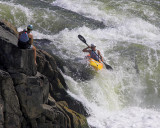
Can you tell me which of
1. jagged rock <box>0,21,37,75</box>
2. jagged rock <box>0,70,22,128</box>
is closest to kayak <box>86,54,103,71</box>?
jagged rock <box>0,21,37,75</box>

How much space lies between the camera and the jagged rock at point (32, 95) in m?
6.12

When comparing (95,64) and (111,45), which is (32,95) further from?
(111,45)

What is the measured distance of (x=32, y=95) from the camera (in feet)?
20.4

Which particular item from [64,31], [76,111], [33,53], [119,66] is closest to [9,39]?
[33,53]

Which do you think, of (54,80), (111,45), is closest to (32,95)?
(54,80)

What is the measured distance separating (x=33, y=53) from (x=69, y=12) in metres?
11.0

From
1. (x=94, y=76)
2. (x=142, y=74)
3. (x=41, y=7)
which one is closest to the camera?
(x=94, y=76)

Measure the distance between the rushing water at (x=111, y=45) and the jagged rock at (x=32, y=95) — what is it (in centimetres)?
263

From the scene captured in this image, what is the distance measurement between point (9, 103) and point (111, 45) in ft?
26.8

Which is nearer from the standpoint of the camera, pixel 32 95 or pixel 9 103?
pixel 9 103

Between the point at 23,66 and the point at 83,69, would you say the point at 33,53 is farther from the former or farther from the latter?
A: the point at 83,69

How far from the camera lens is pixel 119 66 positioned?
11711 millimetres

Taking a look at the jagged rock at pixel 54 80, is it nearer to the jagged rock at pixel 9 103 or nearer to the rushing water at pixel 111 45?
the rushing water at pixel 111 45

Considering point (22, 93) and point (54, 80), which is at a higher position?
point (22, 93)
